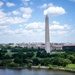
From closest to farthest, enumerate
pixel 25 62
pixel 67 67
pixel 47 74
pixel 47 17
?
pixel 47 74, pixel 67 67, pixel 25 62, pixel 47 17

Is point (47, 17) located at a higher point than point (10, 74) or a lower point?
higher

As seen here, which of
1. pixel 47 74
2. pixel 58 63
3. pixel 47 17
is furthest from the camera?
pixel 47 17

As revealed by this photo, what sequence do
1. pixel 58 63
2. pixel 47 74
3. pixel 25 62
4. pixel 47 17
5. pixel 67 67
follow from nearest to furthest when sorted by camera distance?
1. pixel 47 74
2. pixel 67 67
3. pixel 58 63
4. pixel 25 62
5. pixel 47 17

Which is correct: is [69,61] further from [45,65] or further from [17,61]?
[17,61]

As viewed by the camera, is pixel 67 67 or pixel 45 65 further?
pixel 45 65

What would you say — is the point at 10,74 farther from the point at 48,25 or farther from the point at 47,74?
the point at 48,25

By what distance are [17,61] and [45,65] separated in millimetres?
3816

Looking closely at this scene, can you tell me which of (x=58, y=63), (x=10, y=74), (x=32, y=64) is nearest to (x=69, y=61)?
(x=58, y=63)

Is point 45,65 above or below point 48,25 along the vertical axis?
below

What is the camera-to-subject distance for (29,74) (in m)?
20.4

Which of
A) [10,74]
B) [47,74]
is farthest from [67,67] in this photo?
[10,74]

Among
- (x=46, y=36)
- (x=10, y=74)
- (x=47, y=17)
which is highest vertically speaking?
(x=47, y=17)

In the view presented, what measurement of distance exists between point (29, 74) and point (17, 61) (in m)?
8.18

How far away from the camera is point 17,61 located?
28422 millimetres
